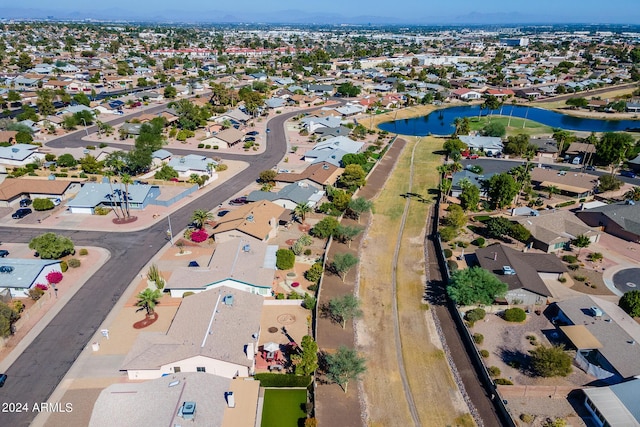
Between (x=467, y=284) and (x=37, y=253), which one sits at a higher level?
(x=467, y=284)

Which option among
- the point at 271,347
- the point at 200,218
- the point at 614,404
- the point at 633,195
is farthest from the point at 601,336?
the point at 200,218

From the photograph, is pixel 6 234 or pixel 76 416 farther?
pixel 6 234

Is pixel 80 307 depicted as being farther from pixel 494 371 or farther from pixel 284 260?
pixel 494 371

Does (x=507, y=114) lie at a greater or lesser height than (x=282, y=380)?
lesser

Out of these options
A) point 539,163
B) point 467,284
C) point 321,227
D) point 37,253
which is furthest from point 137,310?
point 539,163

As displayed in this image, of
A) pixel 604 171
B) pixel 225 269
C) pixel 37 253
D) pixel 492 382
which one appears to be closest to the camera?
pixel 492 382

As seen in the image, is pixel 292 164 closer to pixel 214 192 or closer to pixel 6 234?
pixel 214 192
